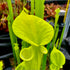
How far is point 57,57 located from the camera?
213 mm

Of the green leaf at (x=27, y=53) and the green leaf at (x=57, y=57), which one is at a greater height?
the green leaf at (x=27, y=53)

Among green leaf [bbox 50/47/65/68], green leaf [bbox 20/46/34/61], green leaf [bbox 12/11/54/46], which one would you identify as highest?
green leaf [bbox 12/11/54/46]

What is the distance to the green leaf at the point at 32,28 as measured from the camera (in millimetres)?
120

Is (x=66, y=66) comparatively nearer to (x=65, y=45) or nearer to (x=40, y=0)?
(x=65, y=45)

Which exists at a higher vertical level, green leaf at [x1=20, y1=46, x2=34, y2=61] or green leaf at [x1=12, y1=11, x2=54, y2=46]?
green leaf at [x1=12, y1=11, x2=54, y2=46]

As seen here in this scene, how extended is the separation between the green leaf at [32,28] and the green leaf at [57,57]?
8 cm

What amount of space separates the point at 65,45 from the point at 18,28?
78 cm

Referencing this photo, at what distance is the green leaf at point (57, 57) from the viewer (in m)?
0.21

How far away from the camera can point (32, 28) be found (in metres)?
0.13

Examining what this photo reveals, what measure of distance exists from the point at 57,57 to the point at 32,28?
116mm

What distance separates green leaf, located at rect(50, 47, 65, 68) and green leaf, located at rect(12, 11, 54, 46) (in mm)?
80

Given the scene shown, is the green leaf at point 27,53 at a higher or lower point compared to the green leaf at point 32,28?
lower

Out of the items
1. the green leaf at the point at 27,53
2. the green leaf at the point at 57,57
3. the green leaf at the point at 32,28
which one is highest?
the green leaf at the point at 32,28

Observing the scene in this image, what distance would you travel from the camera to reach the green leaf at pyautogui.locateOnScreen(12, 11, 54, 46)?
0.12m
